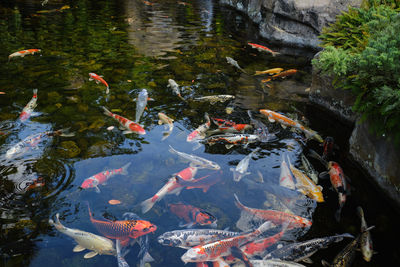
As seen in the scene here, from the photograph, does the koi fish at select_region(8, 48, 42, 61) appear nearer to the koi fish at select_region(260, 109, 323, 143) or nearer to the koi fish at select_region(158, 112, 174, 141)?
the koi fish at select_region(158, 112, 174, 141)

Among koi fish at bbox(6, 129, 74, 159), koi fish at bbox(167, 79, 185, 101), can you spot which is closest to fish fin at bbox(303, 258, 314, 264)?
koi fish at bbox(6, 129, 74, 159)

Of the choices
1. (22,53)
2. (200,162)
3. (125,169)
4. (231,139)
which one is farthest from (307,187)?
(22,53)

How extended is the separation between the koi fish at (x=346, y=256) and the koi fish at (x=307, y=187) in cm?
88

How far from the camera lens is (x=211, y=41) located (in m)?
13.3

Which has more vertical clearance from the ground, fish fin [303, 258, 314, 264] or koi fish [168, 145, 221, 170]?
koi fish [168, 145, 221, 170]

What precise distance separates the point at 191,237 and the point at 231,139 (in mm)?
2517

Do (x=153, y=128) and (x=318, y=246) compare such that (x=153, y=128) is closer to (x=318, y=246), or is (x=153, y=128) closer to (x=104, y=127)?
(x=104, y=127)

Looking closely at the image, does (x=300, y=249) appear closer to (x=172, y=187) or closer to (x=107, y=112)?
(x=172, y=187)

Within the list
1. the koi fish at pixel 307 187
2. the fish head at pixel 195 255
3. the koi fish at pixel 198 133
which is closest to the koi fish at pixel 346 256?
the koi fish at pixel 307 187

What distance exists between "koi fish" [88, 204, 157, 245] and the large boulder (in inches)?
433

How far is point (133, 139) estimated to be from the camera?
6.09 m

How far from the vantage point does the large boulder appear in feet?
38.9

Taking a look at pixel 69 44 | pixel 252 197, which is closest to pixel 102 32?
pixel 69 44

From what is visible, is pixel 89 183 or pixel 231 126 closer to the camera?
pixel 89 183
